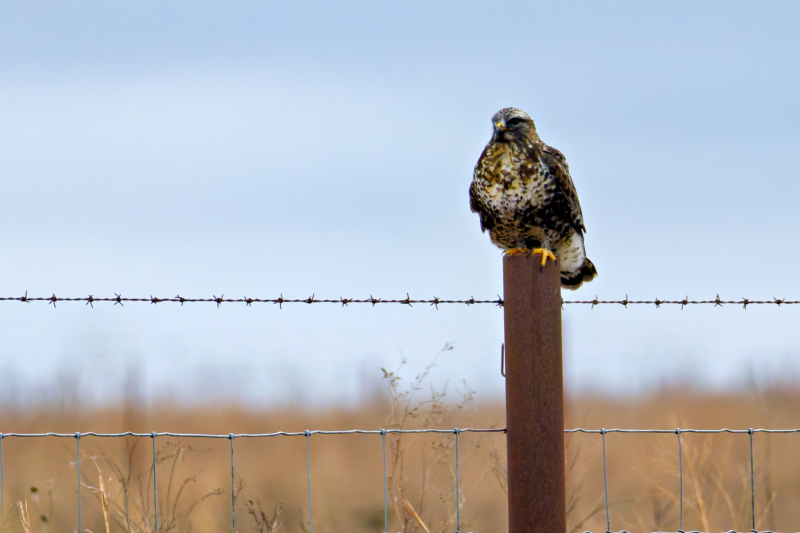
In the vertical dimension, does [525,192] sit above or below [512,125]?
below

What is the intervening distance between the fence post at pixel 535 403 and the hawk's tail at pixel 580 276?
2095 mm

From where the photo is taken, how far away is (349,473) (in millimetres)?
6703

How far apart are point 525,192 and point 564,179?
0.81 feet

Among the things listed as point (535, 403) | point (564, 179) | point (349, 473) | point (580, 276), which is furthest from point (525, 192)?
point (349, 473)

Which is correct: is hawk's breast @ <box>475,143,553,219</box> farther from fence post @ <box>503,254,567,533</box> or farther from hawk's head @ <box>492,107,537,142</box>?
fence post @ <box>503,254,567,533</box>

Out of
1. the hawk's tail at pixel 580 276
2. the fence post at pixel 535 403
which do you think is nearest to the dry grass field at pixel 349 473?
the hawk's tail at pixel 580 276

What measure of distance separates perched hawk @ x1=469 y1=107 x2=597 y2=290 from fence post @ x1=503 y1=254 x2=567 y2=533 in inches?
57.6

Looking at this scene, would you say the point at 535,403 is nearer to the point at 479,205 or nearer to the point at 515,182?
the point at 515,182

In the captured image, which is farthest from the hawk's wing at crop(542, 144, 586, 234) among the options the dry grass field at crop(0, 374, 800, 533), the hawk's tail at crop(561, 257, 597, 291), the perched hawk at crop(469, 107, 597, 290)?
the dry grass field at crop(0, 374, 800, 533)

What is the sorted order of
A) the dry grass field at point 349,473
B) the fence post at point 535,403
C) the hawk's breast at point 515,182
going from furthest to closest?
the dry grass field at point 349,473, the hawk's breast at point 515,182, the fence post at point 535,403

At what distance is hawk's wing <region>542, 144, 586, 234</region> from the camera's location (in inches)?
166

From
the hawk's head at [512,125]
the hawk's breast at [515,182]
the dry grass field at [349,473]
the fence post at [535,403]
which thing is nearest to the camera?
the fence post at [535,403]

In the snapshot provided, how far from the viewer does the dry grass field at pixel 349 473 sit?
462 centimetres

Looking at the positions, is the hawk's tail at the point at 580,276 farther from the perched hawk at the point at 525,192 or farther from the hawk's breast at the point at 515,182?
the hawk's breast at the point at 515,182
